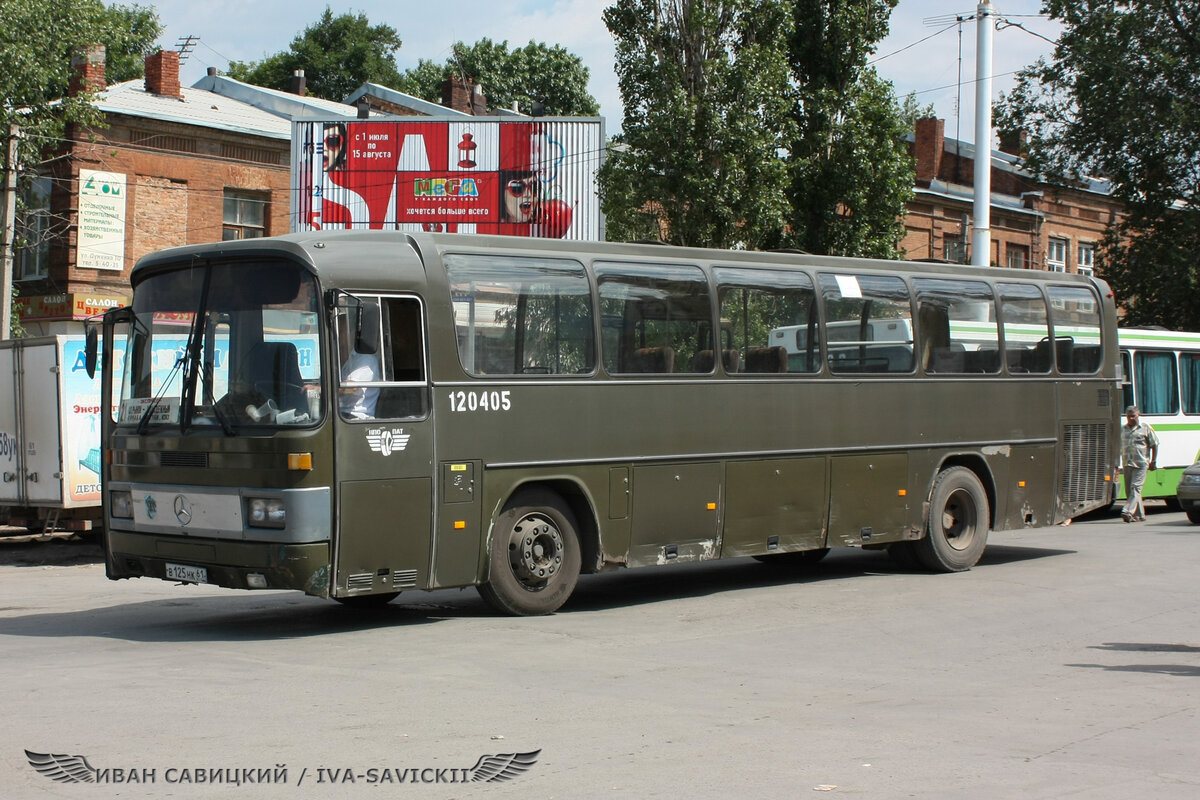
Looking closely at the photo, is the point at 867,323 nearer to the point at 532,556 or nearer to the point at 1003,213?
the point at 532,556

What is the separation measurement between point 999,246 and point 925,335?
139 ft

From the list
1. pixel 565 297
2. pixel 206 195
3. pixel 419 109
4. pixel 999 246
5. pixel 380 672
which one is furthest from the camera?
pixel 999 246

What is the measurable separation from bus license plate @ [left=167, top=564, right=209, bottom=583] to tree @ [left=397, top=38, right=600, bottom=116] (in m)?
53.0

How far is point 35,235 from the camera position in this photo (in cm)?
3569

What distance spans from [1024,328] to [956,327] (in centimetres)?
128

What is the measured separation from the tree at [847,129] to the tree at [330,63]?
45.3 m

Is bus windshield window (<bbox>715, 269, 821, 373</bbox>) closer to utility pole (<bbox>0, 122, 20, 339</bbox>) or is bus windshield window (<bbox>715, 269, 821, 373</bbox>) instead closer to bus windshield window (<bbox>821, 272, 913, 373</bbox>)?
bus windshield window (<bbox>821, 272, 913, 373</bbox>)

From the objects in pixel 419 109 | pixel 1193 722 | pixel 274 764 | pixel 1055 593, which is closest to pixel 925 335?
A: pixel 1055 593

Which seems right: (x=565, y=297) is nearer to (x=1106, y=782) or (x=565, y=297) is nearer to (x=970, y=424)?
(x=970, y=424)

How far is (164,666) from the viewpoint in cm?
909

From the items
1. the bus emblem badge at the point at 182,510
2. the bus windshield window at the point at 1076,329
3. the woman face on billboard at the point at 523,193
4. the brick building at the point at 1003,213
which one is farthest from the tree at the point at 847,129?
the brick building at the point at 1003,213

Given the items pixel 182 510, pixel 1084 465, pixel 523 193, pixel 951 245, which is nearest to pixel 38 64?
pixel 523 193

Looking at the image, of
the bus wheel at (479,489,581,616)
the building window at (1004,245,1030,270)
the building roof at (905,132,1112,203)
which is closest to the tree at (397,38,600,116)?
the building roof at (905,132,1112,203)

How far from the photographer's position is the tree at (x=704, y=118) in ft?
80.5
